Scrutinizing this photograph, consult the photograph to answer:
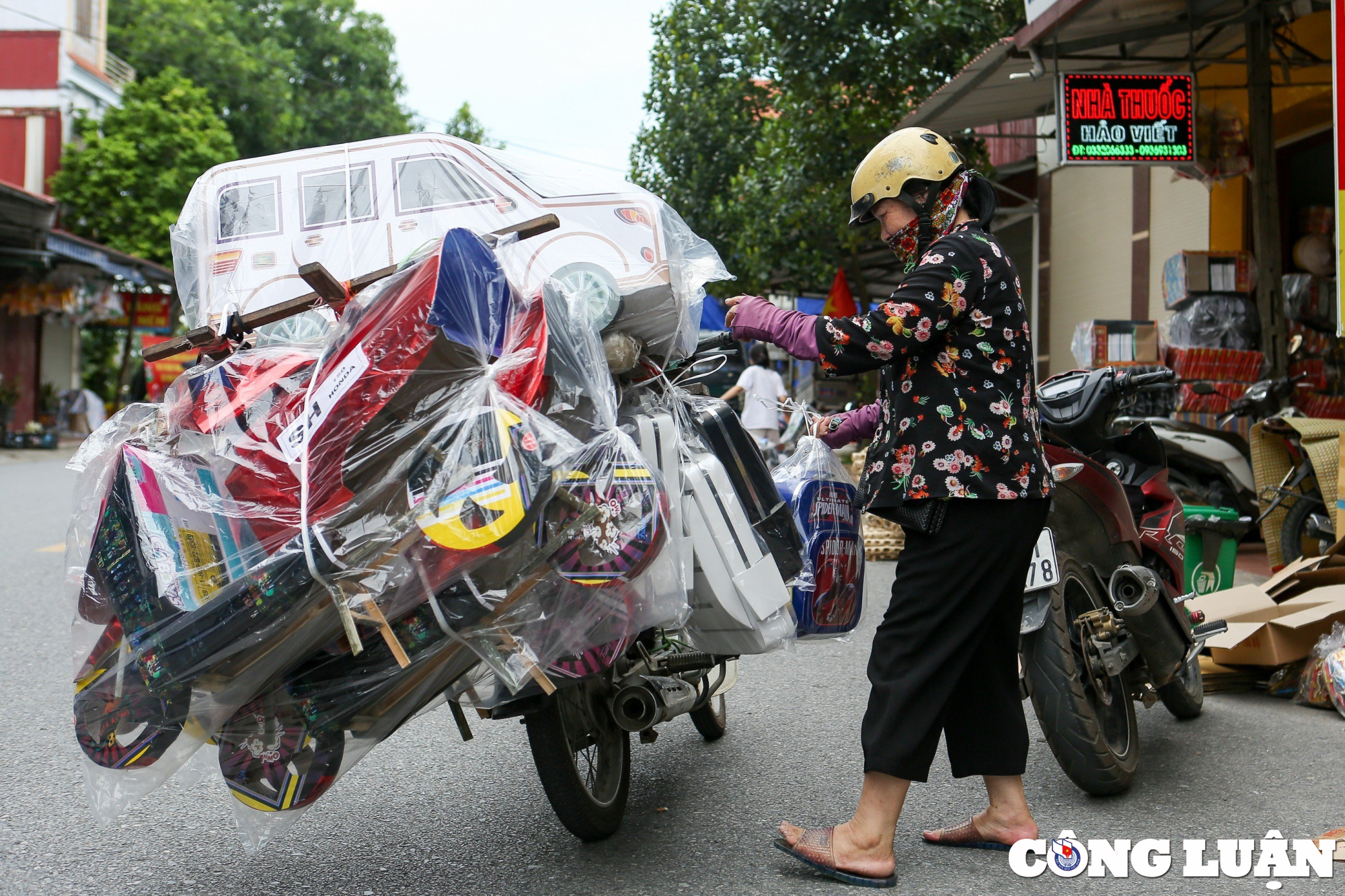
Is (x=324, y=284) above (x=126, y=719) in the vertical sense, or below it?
above

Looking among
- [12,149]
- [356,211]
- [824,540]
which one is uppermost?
[12,149]

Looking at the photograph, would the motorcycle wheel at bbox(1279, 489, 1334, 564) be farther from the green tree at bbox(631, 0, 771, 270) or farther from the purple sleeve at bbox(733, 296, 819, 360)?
the green tree at bbox(631, 0, 771, 270)

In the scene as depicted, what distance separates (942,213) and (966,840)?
5.08ft

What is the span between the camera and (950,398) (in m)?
2.66

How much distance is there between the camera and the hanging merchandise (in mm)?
2135

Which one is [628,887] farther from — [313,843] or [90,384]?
[90,384]

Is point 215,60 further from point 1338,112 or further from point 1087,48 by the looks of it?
point 1338,112

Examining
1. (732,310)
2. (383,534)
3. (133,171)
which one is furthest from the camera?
(133,171)

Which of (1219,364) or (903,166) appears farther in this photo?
(1219,364)

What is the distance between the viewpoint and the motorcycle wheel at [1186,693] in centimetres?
397

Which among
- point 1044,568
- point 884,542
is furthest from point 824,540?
point 884,542

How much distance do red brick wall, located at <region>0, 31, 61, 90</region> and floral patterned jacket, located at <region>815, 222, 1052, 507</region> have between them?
2657 centimetres

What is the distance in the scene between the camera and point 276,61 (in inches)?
1323

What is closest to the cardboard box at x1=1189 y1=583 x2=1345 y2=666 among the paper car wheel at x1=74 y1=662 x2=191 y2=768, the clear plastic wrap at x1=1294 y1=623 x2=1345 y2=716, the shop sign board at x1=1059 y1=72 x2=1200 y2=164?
the clear plastic wrap at x1=1294 y1=623 x2=1345 y2=716
